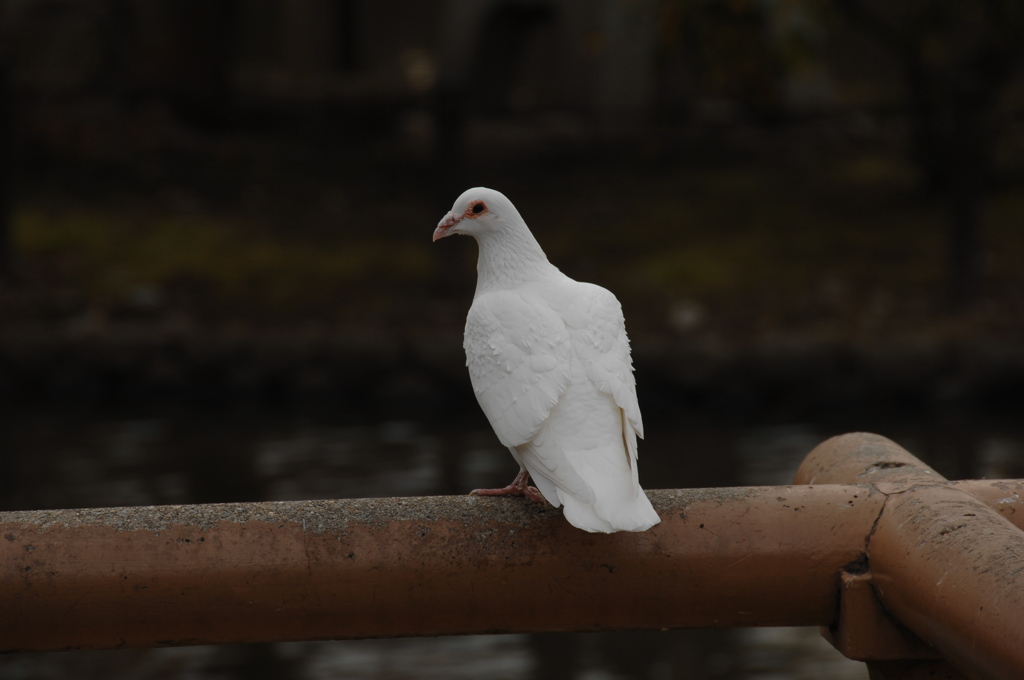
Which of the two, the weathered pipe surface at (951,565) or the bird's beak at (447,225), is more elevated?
the bird's beak at (447,225)

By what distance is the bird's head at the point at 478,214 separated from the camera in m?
3.07

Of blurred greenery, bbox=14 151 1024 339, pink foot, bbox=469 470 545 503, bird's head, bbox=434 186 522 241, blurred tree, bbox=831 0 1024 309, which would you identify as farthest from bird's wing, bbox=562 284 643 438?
blurred tree, bbox=831 0 1024 309

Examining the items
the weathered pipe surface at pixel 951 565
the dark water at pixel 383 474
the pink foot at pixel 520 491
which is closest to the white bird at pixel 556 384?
the pink foot at pixel 520 491

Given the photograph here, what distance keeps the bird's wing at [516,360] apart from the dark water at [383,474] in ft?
8.45

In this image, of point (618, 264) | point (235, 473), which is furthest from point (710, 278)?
point (235, 473)

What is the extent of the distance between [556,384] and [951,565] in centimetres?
90

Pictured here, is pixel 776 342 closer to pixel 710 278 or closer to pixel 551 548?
pixel 710 278

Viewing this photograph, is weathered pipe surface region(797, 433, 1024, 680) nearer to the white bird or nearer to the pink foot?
the white bird

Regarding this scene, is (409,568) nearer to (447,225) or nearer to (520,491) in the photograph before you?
(520,491)

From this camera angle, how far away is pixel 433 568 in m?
2.26

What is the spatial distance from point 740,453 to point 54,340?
18.1ft

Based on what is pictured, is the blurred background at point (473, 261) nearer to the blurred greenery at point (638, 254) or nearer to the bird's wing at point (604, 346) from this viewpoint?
the blurred greenery at point (638, 254)

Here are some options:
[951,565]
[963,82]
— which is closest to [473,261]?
[963,82]

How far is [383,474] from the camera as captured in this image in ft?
24.5
